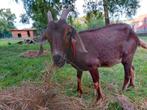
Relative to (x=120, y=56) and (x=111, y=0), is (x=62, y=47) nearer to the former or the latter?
(x=120, y=56)

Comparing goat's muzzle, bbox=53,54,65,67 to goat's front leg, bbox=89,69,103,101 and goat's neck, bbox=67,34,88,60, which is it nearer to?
goat's neck, bbox=67,34,88,60

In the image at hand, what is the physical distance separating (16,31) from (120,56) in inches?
1530

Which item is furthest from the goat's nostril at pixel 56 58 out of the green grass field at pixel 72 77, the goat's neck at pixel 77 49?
the green grass field at pixel 72 77

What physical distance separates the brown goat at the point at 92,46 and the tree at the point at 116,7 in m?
7.65

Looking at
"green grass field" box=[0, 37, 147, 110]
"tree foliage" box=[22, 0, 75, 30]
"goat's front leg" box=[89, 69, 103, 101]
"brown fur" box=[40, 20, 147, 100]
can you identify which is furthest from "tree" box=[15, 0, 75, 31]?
"goat's front leg" box=[89, 69, 103, 101]

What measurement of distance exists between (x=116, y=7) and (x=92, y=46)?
899cm

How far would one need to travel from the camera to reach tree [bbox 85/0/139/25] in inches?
535

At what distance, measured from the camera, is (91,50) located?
5262mm

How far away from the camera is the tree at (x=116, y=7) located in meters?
13.6

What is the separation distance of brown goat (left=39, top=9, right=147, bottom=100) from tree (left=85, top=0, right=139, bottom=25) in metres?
7.65

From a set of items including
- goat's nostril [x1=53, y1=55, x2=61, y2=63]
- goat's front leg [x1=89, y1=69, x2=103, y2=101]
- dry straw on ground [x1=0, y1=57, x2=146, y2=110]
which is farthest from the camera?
goat's front leg [x1=89, y1=69, x2=103, y2=101]

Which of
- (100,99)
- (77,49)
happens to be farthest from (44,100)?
(100,99)

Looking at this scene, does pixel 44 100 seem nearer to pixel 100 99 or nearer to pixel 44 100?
pixel 44 100

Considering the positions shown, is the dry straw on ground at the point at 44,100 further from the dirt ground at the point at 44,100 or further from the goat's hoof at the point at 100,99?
the goat's hoof at the point at 100,99
